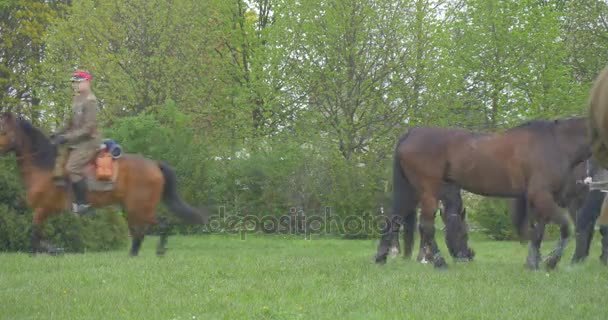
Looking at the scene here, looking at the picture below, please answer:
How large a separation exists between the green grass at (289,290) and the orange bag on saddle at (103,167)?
4.38ft

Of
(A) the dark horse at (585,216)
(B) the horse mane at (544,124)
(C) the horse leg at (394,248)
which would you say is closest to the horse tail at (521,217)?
(A) the dark horse at (585,216)

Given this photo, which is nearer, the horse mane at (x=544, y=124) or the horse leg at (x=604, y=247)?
the horse mane at (x=544, y=124)

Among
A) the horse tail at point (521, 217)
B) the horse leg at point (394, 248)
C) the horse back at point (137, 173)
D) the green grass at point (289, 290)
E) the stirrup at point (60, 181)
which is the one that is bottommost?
the green grass at point (289, 290)

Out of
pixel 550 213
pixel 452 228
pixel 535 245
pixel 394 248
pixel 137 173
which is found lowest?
pixel 394 248

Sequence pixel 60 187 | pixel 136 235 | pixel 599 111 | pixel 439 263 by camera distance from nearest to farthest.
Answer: pixel 599 111
pixel 439 263
pixel 60 187
pixel 136 235

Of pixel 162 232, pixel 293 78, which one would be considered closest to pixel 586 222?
pixel 162 232

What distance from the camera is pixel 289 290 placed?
8680mm

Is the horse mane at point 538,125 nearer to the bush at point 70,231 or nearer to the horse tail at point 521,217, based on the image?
the horse tail at point 521,217

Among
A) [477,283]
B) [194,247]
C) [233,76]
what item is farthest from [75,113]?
[233,76]

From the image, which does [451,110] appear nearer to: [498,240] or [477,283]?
[498,240]

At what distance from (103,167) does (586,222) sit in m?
7.71

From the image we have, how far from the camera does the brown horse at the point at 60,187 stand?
39.3ft

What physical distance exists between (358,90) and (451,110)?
4.91 m

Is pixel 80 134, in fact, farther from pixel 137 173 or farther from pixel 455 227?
pixel 455 227
